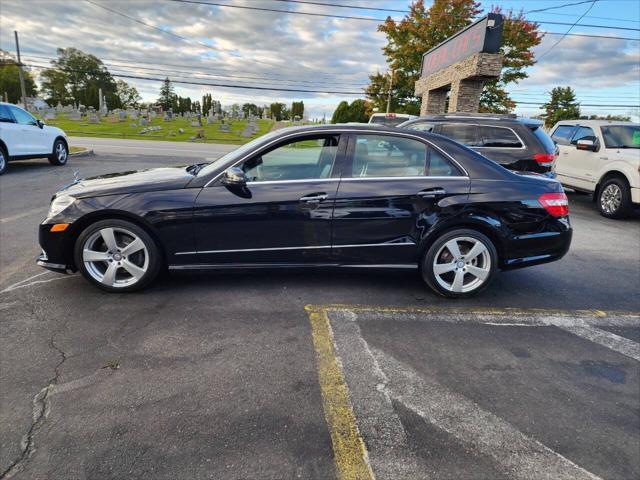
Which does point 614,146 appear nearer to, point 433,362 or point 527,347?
point 527,347

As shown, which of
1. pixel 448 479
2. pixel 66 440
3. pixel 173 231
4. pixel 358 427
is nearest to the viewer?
pixel 448 479

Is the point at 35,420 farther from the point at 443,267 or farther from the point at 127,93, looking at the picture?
the point at 127,93

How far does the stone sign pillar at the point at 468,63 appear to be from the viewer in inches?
510

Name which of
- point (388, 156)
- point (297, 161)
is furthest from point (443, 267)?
point (297, 161)

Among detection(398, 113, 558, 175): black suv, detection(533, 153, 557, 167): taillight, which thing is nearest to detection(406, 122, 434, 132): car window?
detection(398, 113, 558, 175): black suv

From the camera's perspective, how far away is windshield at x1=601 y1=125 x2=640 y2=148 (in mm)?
8156

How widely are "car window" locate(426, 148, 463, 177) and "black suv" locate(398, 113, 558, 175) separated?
3075 mm

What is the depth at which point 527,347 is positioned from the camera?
10.2 ft

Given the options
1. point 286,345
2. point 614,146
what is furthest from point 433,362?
point 614,146

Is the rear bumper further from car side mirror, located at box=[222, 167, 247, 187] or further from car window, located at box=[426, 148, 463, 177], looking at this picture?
car side mirror, located at box=[222, 167, 247, 187]

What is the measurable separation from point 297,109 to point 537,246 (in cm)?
7373

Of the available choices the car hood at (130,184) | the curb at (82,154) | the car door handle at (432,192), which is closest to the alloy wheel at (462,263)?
the car door handle at (432,192)

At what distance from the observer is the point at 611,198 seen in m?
8.15

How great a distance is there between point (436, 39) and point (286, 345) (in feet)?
107
